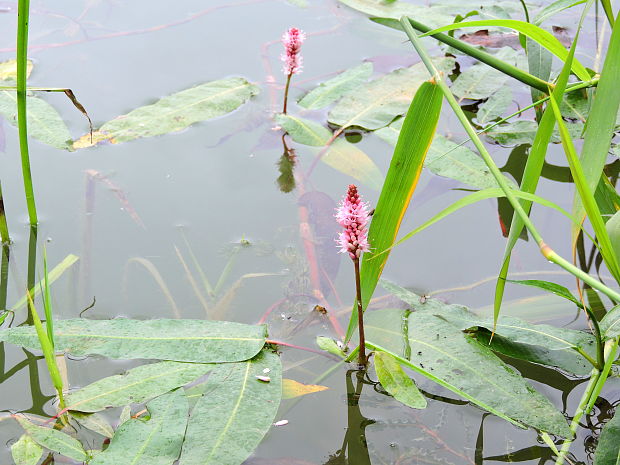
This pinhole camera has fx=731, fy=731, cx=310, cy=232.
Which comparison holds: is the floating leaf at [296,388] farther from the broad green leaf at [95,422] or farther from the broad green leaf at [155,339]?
the broad green leaf at [95,422]

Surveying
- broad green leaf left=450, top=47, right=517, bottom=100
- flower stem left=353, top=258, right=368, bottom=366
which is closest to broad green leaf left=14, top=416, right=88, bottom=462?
flower stem left=353, top=258, right=368, bottom=366

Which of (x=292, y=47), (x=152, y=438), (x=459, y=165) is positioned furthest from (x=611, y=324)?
(x=292, y=47)

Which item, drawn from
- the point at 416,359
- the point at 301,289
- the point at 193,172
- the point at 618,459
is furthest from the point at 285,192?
the point at 618,459

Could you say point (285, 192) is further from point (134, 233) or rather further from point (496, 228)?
point (496, 228)

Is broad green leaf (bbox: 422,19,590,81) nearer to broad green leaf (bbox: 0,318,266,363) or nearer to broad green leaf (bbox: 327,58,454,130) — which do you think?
broad green leaf (bbox: 0,318,266,363)

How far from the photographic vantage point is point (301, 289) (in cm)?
173

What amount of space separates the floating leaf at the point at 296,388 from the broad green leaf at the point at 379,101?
1047mm

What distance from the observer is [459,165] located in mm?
2070

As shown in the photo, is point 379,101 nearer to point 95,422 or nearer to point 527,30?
point 527,30

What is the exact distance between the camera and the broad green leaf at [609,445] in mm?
1256

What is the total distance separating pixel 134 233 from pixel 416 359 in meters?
0.82

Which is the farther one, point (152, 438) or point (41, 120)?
point (41, 120)

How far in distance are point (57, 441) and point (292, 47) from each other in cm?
136

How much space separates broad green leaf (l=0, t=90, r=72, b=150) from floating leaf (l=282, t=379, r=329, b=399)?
1051 millimetres
